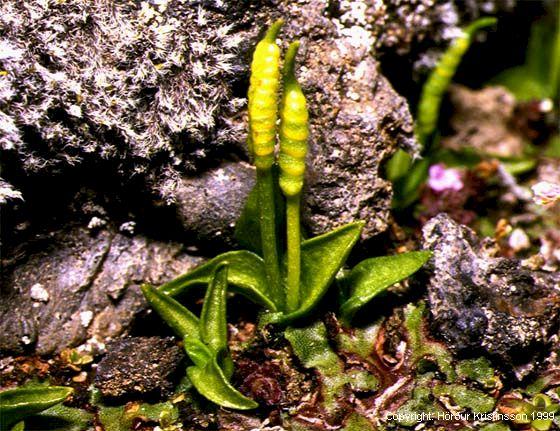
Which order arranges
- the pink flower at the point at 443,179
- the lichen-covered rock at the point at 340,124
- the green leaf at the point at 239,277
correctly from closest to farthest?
the green leaf at the point at 239,277, the lichen-covered rock at the point at 340,124, the pink flower at the point at 443,179

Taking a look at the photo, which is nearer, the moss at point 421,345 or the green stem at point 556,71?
the moss at point 421,345

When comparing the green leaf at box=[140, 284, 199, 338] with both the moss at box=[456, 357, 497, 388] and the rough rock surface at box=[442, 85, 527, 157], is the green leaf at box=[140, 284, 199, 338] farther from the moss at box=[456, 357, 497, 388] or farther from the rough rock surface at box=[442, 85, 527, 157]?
the rough rock surface at box=[442, 85, 527, 157]

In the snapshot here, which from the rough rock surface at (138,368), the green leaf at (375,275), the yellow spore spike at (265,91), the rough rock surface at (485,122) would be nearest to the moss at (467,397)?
the green leaf at (375,275)

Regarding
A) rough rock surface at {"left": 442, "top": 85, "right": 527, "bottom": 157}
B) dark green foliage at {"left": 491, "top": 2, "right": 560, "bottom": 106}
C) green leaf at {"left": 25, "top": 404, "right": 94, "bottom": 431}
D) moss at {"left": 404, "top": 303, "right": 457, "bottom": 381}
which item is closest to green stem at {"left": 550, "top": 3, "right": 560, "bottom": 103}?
dark green foliage at {"left": 491, "top": 2, "right": 560, "bottom": 106}

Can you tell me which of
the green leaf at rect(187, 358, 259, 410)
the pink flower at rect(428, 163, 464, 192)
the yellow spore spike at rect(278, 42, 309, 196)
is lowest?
the green leaf at rect(187, 358, 259, 410)

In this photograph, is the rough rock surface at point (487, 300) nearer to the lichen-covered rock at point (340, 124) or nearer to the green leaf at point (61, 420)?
the lichen-covered rock at point (340, 124)

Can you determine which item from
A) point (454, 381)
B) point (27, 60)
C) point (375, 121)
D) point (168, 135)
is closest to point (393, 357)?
point (454, 381)
